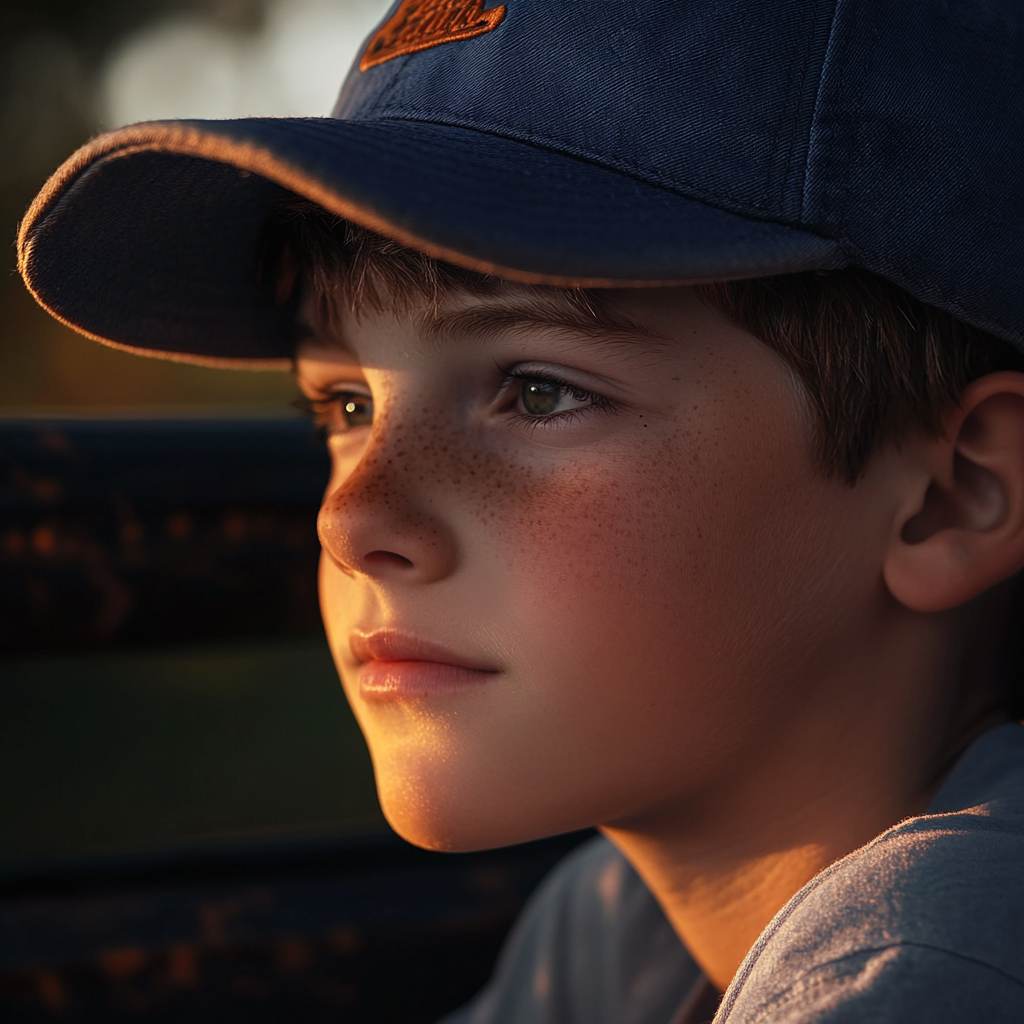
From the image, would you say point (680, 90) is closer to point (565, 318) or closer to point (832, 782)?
point (565, 318)

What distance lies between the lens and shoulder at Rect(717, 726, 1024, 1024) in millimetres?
670

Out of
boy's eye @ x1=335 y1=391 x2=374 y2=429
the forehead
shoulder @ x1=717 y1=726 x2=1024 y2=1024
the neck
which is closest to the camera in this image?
shoulder @ x1=717 y1=726 x2=1024 y2=1024

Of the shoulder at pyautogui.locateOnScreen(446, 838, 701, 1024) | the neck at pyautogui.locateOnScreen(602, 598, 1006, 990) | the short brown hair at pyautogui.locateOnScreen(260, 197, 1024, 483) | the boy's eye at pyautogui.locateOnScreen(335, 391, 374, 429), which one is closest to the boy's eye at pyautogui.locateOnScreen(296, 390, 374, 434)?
the boy's eye at pyautogui.locateOnScreen(335, 391, 374, 429)

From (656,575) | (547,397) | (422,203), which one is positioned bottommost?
(656,575)

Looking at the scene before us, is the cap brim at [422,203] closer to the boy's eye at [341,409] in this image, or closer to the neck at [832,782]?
the boy's eye at [341,409]

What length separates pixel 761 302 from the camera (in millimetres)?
938

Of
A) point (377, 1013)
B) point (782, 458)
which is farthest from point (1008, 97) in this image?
point (377, 1013)

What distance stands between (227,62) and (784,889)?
12.7m

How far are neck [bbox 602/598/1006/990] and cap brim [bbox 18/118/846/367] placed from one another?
1.39 ft

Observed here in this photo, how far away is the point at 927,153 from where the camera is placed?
2.91ft

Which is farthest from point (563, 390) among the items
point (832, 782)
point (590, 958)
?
point (590, 958)

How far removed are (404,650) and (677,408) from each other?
33 centimetres

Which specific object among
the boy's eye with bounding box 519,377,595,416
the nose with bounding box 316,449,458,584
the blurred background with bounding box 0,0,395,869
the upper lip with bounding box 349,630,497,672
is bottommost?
the blurred background with bounding box 0,0,395,869

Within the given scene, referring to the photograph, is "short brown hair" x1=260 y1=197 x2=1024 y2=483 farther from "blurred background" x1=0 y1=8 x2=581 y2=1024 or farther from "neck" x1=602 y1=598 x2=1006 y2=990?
"blurred background" x1=0 y1=8 x2=581 y2=1024
